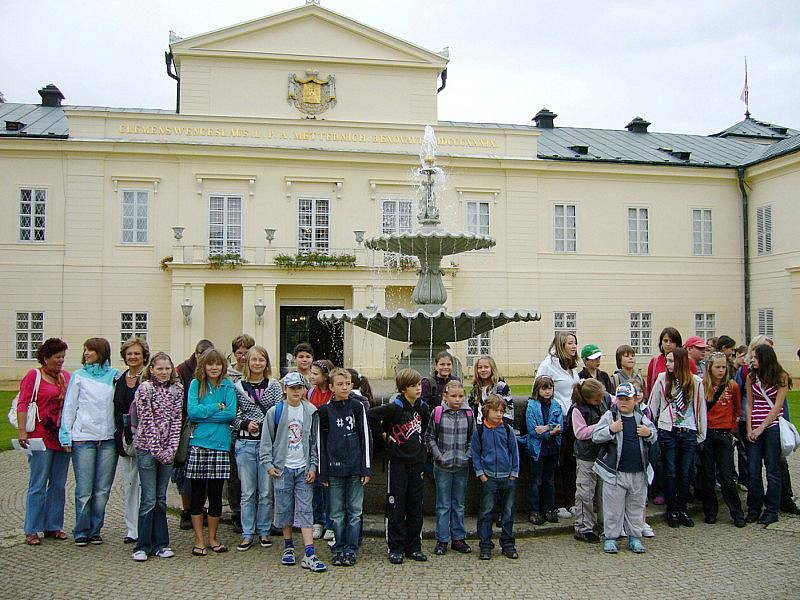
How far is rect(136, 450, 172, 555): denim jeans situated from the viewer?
20.8 feet

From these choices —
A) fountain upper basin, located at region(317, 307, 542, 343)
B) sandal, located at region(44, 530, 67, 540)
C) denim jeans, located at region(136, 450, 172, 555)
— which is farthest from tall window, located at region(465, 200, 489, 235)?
denim jeans, located at region(136, 450, 172, 555)

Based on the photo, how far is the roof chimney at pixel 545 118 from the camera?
111ft

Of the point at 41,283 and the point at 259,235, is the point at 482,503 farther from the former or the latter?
the point at 41,283

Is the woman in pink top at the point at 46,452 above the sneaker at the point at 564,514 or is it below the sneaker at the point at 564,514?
above

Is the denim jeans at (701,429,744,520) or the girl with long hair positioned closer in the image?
the girl with long hair

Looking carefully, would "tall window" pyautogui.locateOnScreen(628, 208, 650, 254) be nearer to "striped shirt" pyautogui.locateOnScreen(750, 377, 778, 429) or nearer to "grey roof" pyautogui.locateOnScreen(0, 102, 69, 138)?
"grey roof" pyautogui.locateOnScreen(0, 102, 69, 138)

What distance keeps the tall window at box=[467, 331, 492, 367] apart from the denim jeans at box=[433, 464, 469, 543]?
2016 centimetres

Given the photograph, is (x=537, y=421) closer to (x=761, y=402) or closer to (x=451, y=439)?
(x=451, y=439)

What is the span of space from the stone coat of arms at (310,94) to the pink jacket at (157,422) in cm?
2157

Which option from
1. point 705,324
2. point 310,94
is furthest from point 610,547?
point 705,324

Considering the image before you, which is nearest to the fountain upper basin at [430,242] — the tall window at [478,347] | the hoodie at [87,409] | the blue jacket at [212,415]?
the blue jacket at [212,415]

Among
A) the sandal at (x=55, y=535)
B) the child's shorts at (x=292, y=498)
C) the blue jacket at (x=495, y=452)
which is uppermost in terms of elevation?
the blue jacket at (x=495, y=452)

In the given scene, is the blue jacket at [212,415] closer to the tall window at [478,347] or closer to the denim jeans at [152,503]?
the denim jeans at [152,503]

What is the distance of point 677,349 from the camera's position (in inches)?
293
